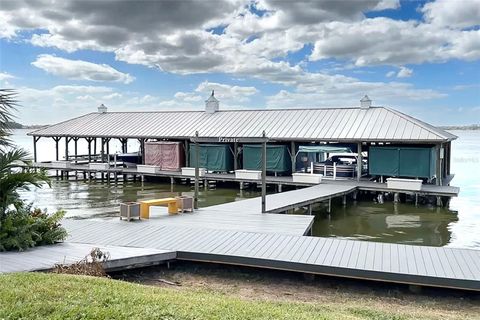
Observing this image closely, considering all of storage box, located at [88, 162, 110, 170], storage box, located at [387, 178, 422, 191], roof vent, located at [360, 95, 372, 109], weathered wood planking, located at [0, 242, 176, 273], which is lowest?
weathered wood planking, located at [0, 242, 176, 273]

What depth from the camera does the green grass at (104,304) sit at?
4230mm

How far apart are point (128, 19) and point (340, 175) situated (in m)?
13.0

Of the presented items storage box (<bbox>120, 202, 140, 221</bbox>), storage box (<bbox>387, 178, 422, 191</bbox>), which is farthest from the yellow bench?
storage box (<bbox>387, 178, 422, 191</bbox>)

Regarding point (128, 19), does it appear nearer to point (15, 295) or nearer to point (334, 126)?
point (334, 126)

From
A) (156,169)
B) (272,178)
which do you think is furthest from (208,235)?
(156,169)

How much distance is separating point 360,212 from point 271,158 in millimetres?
7714

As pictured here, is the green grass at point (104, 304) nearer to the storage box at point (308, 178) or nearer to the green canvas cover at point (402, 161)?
Result: the storage box at point (308, 178)

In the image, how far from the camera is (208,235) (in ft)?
31.5

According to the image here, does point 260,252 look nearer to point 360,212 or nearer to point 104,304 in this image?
point 104,304

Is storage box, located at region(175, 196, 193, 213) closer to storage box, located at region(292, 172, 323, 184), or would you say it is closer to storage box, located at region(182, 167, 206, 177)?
storage box, located at region(292, 172, 323, 184)

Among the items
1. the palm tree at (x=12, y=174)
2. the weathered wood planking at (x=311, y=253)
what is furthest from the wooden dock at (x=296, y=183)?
the palm tree at (x=12, y=174)

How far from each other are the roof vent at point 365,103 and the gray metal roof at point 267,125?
0.28 metres

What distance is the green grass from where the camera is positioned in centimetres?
423

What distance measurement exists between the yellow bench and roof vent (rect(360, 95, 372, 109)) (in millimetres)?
15554
